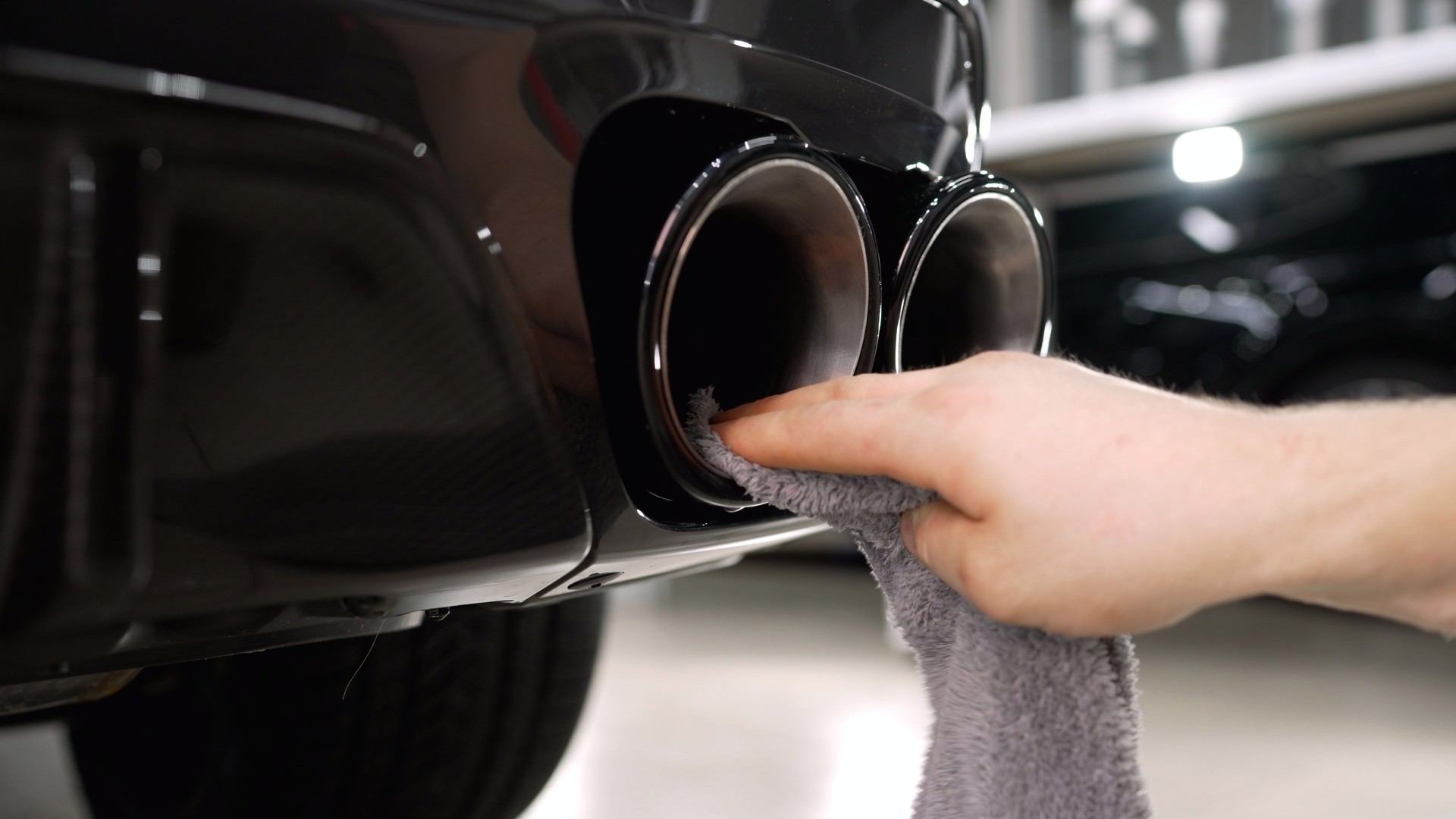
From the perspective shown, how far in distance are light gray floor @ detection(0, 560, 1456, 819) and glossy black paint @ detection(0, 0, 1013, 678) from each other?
614 millimetres

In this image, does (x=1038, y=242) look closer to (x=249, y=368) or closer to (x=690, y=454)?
(x=690, y=454)

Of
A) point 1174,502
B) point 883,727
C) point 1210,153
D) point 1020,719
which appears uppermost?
point 1210,153

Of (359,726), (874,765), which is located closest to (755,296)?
(359,726)

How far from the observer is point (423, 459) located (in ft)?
1.44

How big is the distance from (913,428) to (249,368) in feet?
0.87

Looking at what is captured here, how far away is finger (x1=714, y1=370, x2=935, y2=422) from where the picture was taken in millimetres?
516

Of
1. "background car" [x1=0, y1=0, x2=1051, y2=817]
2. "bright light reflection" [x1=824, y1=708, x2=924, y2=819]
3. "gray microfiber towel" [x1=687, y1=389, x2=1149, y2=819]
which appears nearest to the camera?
"background car" [x1=0, y1=0, x2=1051, y2=817]

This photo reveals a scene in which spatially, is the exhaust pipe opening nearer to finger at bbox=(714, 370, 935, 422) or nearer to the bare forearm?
finger at bbox=(714, 370, 935, 422)

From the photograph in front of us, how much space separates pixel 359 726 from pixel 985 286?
59 cm

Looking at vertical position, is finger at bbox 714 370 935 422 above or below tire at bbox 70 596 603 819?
above

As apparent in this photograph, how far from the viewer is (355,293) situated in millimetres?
414

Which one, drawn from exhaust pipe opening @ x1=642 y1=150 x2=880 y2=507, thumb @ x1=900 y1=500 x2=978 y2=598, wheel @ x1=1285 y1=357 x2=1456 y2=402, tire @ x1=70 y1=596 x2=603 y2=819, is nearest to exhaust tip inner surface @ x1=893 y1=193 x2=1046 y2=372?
exhaust pipe opening @ x1=642 y1=150 x2=880 y2=507

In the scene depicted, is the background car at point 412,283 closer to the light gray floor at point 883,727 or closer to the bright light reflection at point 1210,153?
the light gray floor at point 883,727

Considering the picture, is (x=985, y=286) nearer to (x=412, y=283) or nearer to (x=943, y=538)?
(x=943, y=538)
